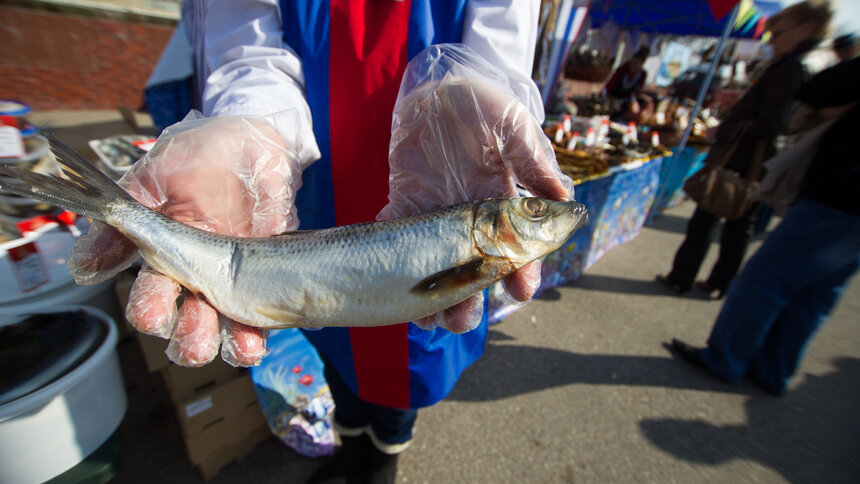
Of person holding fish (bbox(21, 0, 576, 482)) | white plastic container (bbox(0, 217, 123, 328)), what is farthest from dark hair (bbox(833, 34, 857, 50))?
white plastic container (bbox(0, 217, 123, 328))

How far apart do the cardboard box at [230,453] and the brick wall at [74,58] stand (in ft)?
32.7

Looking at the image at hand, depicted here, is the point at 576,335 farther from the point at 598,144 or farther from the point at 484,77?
the point at 484,77

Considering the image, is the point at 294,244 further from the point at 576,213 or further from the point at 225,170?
the point at 576,213

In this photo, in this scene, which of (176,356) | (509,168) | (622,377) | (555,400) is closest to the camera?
(176,356)

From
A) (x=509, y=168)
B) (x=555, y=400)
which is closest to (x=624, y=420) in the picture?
(x=555, y=400)

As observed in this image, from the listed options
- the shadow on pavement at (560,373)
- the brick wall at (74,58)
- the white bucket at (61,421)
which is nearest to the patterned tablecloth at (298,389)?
the shadow on pavement at (560,373)

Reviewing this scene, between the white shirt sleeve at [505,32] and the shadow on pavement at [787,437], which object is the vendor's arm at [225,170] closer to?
the white shirt sleeve at [505,32]

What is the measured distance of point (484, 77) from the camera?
4.17 feet

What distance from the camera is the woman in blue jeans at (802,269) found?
101 inches

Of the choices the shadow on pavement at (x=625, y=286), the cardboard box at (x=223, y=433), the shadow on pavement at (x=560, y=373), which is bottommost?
the shadow on pavement at (x=560, y=373)

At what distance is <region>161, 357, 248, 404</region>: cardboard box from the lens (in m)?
2.06

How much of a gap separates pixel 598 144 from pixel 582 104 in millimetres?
2776

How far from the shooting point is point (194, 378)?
2131mm

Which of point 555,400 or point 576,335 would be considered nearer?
point 555,400
